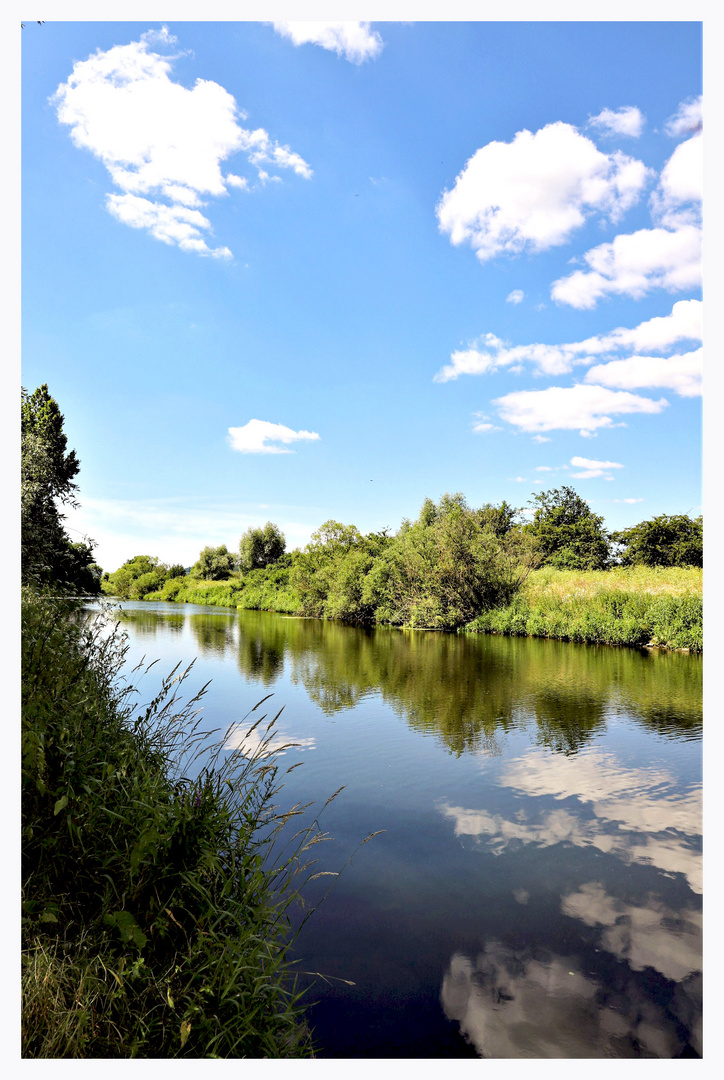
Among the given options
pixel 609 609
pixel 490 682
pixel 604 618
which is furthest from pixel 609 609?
pixel 490 682

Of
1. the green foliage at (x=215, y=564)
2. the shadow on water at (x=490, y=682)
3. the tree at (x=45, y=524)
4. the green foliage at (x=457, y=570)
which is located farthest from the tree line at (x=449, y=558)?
the tree at (x=45, y=524)

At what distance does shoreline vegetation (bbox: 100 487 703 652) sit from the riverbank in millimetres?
37

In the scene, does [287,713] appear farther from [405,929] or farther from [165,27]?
[165,27]

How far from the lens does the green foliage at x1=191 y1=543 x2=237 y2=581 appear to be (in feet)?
176

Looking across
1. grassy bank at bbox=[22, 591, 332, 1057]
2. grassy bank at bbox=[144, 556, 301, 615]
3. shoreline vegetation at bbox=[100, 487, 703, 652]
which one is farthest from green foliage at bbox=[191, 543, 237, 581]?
grassy bank at bbox=[22, 591, 332, 1057]

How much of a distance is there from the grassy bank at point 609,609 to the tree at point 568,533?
5.22 metres

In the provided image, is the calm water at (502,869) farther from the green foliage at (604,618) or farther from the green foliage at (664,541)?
the green foliage at (664,541)

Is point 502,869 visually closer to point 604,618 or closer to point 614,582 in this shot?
point 604,618

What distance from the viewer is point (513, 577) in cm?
2506

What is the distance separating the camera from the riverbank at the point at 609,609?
17734mm

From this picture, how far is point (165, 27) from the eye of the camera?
3.80m

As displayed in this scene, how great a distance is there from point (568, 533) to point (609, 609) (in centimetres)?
1502

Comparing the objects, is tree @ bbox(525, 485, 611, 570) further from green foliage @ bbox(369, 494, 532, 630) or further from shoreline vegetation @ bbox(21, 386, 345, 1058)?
Result: shoreline vegetation @ bbox(21, 386, 345, 1058)
